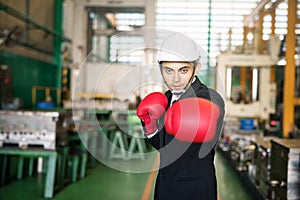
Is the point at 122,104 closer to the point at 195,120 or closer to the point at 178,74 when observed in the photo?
the point at 178,74

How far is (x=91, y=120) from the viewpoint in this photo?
6684mm

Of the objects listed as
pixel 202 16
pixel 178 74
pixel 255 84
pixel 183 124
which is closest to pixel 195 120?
pixel 183 124

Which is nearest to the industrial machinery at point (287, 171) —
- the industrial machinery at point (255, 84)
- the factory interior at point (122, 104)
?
the factory interior at point (122, 104)

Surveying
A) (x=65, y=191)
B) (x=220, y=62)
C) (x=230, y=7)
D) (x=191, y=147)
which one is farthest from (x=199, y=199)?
(x=230, y=7)

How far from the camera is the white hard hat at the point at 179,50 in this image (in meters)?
1.83

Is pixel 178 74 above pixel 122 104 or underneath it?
above

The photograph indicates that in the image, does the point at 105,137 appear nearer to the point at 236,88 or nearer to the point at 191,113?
the point at 236,88

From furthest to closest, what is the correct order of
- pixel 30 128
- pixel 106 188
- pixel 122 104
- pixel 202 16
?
pixel 202 16
pixel 122 104
pixel 106 188
pixel 30 128

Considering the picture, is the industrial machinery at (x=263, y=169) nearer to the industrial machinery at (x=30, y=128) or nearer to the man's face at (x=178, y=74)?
the man's face at (x=178, y=74)

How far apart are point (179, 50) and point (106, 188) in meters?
3.54

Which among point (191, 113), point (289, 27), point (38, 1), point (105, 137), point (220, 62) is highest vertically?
Result: point (38, 1)

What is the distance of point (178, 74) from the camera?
185 centimetres

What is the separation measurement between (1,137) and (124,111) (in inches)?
133

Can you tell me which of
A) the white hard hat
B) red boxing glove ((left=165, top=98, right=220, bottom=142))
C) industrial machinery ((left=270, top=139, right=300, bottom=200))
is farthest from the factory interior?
red boxing glove ((left=165, top=98, right=220, bottom=142))
